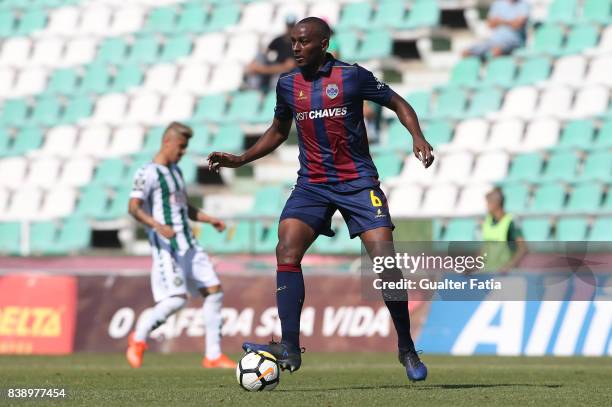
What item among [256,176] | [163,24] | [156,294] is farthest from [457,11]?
[156,294]

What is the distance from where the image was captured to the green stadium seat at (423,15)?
1991cm

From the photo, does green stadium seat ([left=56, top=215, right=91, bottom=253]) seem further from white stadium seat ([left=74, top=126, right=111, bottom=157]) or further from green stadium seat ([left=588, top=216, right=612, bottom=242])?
green stadium seat ([left=588, top=216, right=612, bottom=242])

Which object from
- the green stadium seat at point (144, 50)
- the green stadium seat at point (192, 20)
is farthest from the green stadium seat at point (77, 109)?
the green stadium seat at point (192, 20)

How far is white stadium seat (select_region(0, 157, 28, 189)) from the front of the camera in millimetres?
20922

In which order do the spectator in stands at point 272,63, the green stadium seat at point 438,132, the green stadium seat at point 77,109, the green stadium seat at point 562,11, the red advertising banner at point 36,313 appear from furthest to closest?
1. the green stadium seat at point 77,109
2. the spectator in stands at point 272,63
3. the green stadium seat at point 562,11
4. the green stadium seat at point 438,132
5. the red advertising banner at point 36,313

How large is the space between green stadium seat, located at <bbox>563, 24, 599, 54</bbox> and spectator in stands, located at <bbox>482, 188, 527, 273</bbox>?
5.53m

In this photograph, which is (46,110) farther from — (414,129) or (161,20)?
(414,129)

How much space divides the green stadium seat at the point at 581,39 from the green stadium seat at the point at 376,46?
9.35 ft

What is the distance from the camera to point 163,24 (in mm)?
23109

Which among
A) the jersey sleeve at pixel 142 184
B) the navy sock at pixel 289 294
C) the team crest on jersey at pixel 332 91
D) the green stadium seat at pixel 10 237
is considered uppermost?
the team crest on jersey at pixel 332 91

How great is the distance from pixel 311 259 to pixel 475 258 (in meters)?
4.33

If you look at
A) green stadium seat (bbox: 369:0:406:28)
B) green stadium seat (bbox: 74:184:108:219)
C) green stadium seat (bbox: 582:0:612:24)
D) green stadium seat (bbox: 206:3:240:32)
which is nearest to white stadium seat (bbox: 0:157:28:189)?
green stadium seat (bbox: 74:184:108:219)

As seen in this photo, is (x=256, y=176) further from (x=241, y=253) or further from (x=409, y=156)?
(x=241, y=253)

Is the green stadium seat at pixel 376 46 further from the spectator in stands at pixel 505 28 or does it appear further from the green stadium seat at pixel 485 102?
the green stadium seat at pixel 485 102
